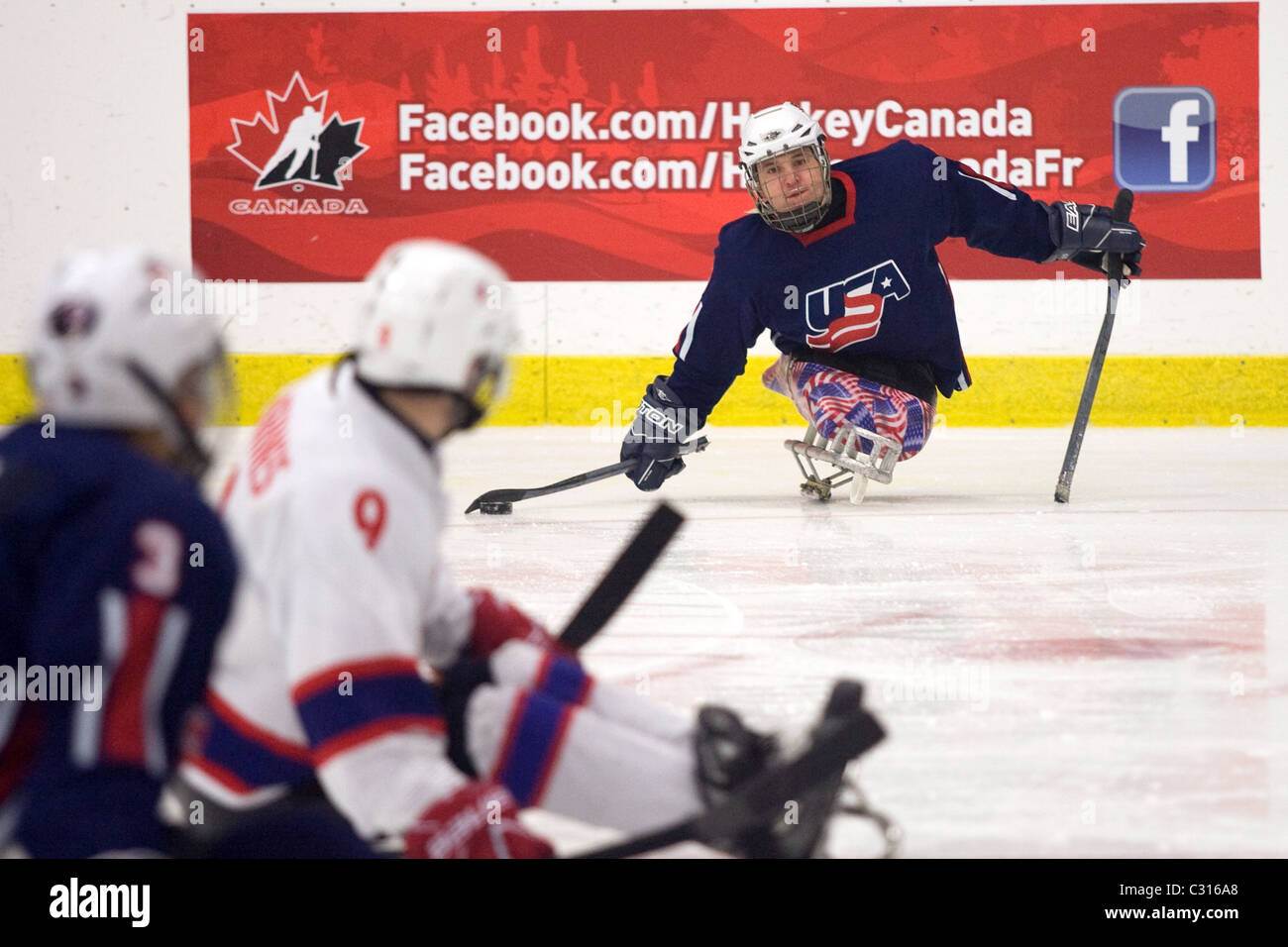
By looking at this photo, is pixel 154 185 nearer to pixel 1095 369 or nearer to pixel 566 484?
pixel 566 484

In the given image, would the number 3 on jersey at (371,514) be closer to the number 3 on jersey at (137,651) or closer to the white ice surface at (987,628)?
the number 3 on jersey at (137,651)

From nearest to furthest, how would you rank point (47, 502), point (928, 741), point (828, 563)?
point (47, 502)
point (928, 741)
point (828, 563)

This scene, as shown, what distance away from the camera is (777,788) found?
4.60ft

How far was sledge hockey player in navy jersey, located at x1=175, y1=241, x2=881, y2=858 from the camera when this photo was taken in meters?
1.30

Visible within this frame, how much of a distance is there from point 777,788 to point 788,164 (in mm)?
3403

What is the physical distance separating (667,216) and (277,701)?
23.6 feet

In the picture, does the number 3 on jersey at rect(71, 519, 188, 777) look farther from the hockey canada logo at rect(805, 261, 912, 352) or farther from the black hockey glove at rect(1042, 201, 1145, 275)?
the black hockey glove at rect(1042, 201, 1145, 275)

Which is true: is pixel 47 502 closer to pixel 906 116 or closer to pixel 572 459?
pixel 572 459

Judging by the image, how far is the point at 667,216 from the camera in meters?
8.38

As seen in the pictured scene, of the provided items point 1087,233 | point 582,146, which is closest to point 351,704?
point 1087,233

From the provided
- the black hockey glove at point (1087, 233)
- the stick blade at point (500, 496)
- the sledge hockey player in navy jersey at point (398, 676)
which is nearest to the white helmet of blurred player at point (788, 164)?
the black hockey glove at point (1087, 233)

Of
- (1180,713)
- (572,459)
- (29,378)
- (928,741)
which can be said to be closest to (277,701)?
(29,378)

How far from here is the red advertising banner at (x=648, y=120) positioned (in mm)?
8234

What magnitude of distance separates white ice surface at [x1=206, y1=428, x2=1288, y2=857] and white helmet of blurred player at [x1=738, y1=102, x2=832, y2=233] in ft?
3.08
